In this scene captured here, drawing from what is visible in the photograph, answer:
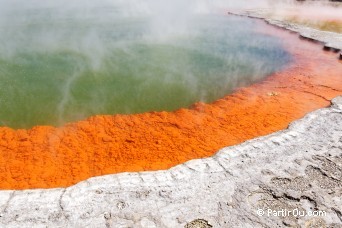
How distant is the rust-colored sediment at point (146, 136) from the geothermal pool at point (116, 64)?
18.7 inches

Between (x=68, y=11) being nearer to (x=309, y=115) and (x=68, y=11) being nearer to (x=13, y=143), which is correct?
(x=13, y=143)

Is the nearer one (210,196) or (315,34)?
(210,196)

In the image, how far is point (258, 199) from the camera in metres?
3.41

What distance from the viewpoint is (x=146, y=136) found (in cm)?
502

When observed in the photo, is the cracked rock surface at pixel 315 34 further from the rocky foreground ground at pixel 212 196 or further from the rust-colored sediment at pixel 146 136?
the rocky foreground ground at pixel 212 196

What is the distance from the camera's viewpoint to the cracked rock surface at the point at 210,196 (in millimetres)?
3135

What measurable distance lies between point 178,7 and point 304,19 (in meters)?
6.28

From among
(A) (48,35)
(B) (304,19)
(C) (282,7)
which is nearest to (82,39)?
(A) (48,35)

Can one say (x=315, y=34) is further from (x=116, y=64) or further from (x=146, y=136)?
(x=146, y=136)

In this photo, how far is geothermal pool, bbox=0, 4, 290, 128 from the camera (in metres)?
6.06

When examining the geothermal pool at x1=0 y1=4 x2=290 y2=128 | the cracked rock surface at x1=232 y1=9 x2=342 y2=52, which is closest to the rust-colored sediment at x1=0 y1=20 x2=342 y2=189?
the geothermal pool at x1=0 y1=4 x2=290 y2=128

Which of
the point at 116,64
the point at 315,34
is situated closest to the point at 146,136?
the point at 116,64

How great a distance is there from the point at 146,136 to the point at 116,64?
3.28 meters

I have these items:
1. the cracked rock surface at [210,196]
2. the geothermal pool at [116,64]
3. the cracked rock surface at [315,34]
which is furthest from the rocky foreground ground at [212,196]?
the cracked rock surface at [315,34]
